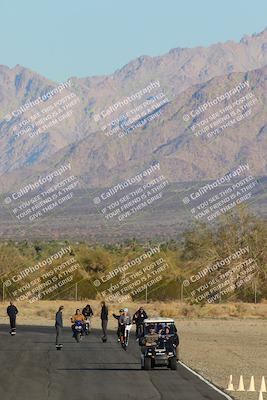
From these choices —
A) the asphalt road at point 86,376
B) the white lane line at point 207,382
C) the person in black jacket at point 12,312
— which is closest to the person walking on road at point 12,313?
the person in black jacket at point 12,312

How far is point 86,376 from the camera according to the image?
32.7 metres

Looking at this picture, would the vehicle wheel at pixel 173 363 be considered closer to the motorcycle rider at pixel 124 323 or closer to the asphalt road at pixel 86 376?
the asphalt road at pixel 86 376

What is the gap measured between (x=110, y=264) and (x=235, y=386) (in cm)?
6776

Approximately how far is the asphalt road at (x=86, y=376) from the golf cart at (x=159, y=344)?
0.29 metres

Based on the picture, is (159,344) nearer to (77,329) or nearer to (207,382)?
(207,382)

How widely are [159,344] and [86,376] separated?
2.70 m

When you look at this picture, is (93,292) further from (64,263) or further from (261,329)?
(261,329)

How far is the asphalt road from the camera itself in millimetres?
27516

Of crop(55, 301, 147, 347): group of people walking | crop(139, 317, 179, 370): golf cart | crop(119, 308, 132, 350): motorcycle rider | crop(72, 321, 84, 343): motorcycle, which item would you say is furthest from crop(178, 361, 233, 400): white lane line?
crop(72, 321, 84, 343): motorcycle

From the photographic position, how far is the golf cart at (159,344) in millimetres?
34406

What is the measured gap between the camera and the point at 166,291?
86688 millimetres

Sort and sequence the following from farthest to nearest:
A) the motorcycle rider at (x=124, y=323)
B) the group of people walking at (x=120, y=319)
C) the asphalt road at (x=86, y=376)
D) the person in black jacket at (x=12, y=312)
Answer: the person in black jacket at (x=12, y=312)
the group of people walking at (x=120, y=319)
the motorcycle rider at (x=124, y=323)
the asphalt road at (x=86, y=376)

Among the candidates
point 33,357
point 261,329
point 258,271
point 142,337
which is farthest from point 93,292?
point 142,337

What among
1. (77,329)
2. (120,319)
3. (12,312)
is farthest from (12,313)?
(120,319)
